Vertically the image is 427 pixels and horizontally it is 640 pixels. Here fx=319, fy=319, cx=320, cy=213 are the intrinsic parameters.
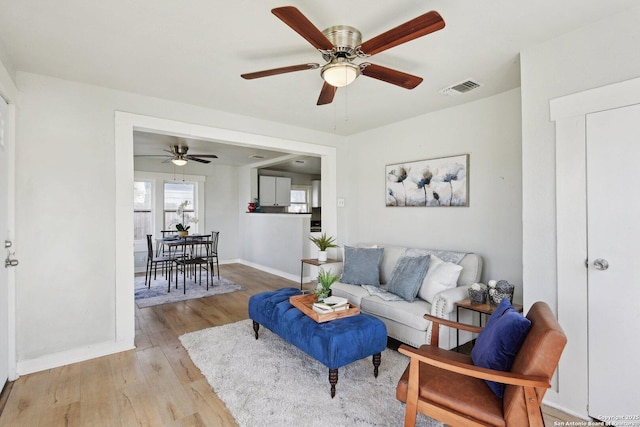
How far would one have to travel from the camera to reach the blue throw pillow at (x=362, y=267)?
3.64 meters

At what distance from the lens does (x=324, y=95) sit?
8.26ft

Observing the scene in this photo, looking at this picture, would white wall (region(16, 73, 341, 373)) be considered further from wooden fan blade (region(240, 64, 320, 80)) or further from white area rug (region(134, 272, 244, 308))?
wooden fan blade (region(240, 64, 320, 80))

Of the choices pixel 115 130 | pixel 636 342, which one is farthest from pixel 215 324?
pixel 636 342

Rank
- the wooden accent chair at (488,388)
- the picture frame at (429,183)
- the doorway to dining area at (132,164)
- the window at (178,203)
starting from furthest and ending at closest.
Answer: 1. the window at (178,203)
2. the picture frame at (429,183)
3. the doorway to dining area at (132,164)
4. the wooden accent chair at (488,388)

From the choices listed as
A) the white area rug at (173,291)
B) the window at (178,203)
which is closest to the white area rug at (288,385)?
the white area rug at (173,291)

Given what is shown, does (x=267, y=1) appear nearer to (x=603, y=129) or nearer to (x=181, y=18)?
(x=181, y=18)

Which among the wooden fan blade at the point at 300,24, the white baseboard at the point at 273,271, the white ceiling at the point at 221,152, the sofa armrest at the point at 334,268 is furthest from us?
the white baseboard at the point at 273,271

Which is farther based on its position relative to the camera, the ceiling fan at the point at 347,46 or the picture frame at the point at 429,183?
the picture frame at the point at 429,183

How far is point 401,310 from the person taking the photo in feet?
9.39

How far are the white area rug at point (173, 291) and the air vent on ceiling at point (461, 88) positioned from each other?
4.17 metres

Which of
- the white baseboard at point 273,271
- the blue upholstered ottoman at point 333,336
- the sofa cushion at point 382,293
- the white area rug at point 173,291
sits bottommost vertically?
the white area rug at point 173,291

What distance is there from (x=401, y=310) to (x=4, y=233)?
10.7 ft

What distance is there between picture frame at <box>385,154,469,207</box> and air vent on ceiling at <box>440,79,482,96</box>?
70 cm

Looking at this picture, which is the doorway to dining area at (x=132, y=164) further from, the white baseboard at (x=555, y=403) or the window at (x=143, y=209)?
the window at (x=143, y=209)
